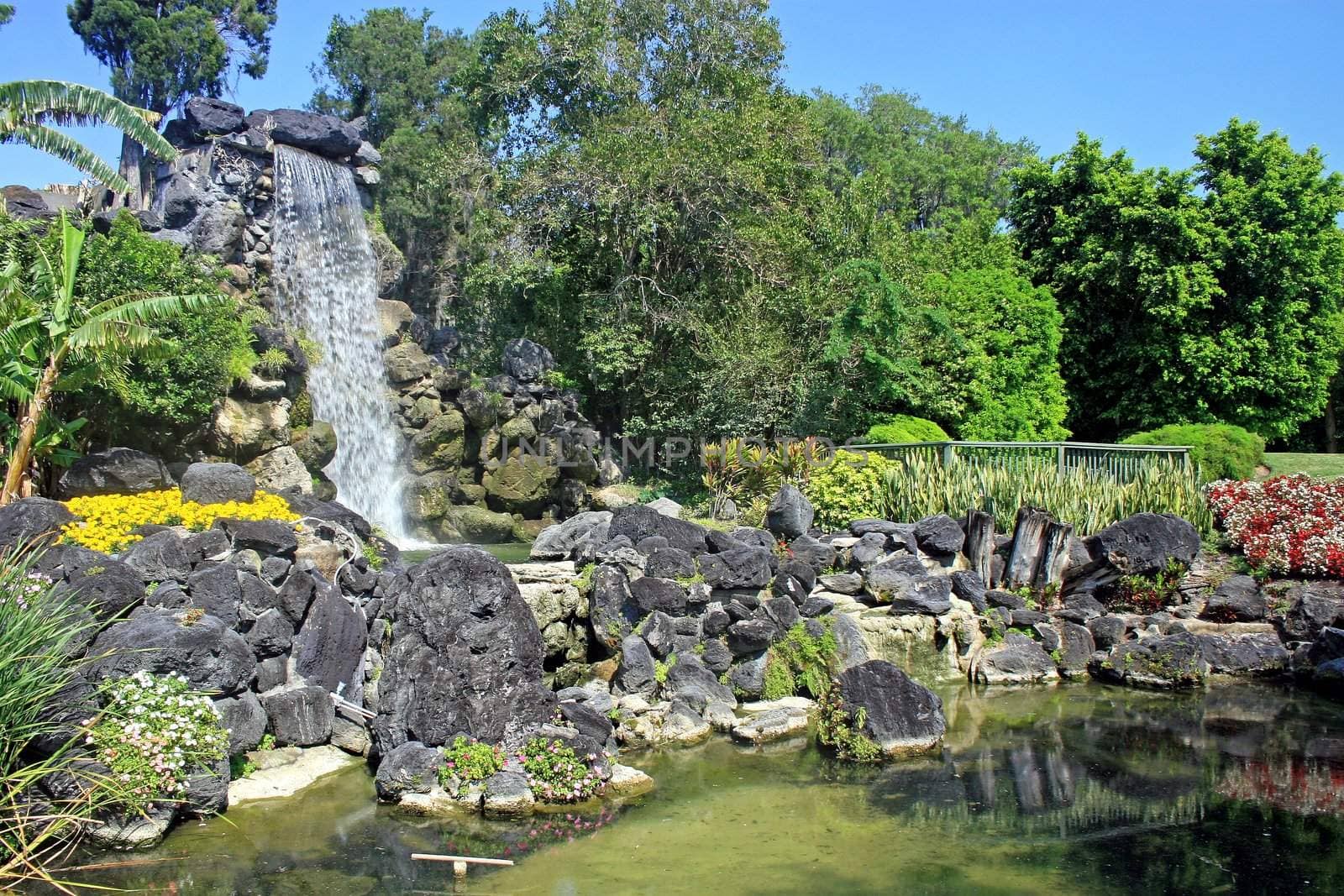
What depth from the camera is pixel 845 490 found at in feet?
49.9

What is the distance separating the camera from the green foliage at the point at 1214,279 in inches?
839

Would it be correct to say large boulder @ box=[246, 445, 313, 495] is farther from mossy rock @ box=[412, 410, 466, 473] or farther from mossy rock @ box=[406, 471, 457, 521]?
mossy rock @ box=[412, 410, 466, 473]

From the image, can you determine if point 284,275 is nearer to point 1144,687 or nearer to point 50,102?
point 50,102

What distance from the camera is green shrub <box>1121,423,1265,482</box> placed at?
17.2m

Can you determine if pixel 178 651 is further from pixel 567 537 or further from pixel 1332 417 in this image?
pixel 1332 417

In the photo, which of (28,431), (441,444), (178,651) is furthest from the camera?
(441,444)

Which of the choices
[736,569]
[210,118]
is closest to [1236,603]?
[736,569]

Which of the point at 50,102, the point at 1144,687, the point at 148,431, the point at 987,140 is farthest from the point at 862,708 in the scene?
the point at 987,140

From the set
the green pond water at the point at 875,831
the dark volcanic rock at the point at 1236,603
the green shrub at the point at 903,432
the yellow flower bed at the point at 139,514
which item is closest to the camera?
the green pond water at the point at 875,831

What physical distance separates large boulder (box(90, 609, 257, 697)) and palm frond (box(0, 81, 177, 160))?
7.40m

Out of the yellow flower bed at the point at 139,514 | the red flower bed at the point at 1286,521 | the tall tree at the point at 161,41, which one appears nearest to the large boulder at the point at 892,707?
the yellow flower bed at the point at 139,514

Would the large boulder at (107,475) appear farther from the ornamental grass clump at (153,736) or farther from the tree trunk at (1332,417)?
the tree trunk at (1332,417)

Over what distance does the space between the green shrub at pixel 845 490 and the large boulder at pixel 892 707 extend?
5.50 metres

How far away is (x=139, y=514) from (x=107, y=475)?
3762 millimetres
